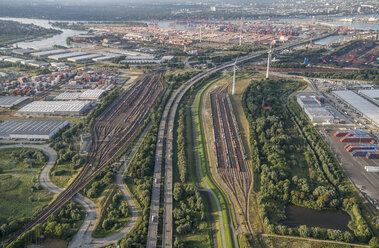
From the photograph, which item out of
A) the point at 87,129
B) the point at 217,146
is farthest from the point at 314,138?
the point at 87,129

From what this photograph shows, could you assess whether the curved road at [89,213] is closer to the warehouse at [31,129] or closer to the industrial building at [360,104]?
the warehouse at [31,129]

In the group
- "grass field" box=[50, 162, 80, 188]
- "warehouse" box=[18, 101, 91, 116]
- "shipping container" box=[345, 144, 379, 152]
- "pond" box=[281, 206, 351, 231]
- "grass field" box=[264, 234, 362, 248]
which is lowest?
"grass field" box=[264, 234, 362, 248]

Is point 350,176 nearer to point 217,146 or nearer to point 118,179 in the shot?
point 217,146

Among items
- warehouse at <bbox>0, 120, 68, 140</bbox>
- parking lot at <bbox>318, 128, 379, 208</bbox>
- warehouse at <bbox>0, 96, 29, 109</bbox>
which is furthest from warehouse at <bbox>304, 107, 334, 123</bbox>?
warehouse at <bbox>0, 96, 29, 109</bbox>

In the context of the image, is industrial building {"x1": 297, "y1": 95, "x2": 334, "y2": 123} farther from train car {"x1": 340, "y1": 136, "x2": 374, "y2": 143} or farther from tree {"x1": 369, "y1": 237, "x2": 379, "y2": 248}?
tree {"x1": 369, "y1": 237, "x2": 379, "y2": 248}

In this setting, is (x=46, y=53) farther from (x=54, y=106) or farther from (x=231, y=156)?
(x=231, y=156)

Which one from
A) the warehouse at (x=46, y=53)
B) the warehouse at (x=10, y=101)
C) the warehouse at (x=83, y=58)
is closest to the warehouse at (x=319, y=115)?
the warehouse at (x=10, y=101)

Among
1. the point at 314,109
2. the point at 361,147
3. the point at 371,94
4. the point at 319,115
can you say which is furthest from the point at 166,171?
the point at 371,94
